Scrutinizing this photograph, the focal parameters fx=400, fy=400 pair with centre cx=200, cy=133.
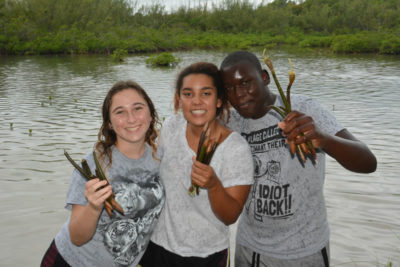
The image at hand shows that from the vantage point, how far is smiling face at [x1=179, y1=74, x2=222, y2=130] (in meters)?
2.29

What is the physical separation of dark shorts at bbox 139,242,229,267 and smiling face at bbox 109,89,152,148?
0.66 metres

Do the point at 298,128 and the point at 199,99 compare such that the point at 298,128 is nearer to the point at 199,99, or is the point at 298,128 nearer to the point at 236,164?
the point at 236,164

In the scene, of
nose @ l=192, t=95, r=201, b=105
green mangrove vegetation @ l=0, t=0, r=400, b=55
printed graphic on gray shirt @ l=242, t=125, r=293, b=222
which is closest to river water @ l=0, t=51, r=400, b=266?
Result: printed graphic on gray shirt @ l=242, t=125, r=293, b=222

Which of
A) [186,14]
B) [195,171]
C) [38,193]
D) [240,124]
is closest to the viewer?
[195,171]

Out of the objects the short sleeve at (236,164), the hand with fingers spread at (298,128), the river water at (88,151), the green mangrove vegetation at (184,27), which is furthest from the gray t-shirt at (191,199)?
the green mangrove vegetation at (184,27)

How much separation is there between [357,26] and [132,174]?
6130 centimetres

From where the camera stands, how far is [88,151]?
8562 mm

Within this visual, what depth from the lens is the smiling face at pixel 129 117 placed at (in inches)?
95.0

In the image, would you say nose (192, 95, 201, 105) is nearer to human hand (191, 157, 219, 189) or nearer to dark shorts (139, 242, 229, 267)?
human hand (191, 157, 219, 189)

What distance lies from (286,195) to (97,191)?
1.05 metres

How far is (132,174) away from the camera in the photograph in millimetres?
2326

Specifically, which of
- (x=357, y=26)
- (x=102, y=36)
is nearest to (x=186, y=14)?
(x=357, y=26)

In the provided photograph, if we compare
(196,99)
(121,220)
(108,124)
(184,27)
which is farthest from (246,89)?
(184,27)

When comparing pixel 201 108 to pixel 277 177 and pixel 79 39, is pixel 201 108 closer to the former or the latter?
pixel 277 177
